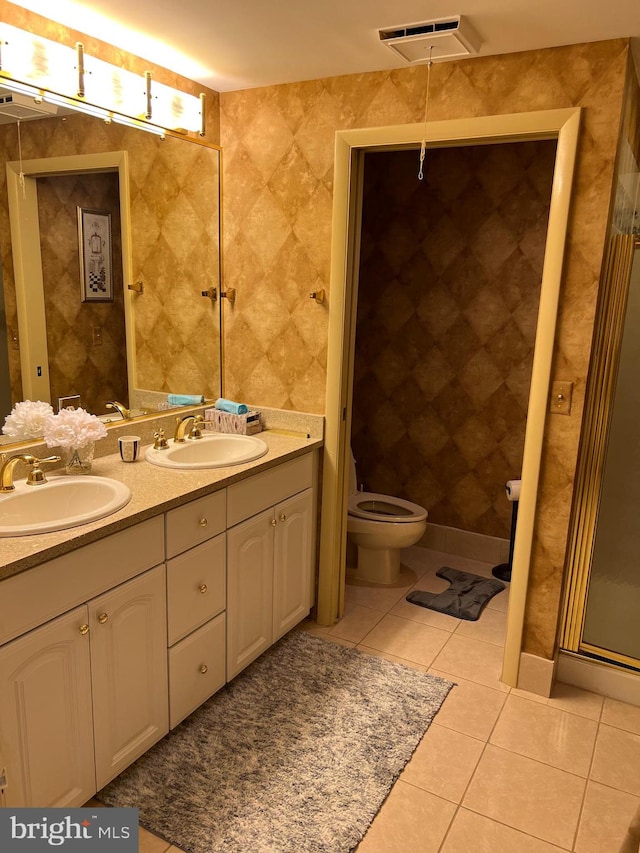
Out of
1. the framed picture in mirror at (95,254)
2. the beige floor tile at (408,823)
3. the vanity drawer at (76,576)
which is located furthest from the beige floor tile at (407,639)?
the framed picture in mirror at (95,254)

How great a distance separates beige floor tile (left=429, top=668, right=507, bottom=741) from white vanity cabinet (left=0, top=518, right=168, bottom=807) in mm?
1002

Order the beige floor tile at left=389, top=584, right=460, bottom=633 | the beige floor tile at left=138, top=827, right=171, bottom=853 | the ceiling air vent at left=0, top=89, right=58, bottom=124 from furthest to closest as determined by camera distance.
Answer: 1. the beige floor tile at left=389, top=584, right=460, bottom=633
2. the ceiling air vent at left=0, top=89, right=58, bottom=124
3. the beige floor tile at left=138, top=827, right=171, bottom=853

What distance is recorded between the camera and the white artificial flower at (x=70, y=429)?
199 cm

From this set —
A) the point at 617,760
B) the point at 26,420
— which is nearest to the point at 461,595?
the point at 617,760

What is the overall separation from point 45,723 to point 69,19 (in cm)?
206

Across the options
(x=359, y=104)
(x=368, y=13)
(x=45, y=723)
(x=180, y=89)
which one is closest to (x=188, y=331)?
(x=180, y=89)

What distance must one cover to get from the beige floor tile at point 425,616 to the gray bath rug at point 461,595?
0.03 meters

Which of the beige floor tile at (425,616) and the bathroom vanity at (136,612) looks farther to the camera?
the beige floor tile at (425,616)

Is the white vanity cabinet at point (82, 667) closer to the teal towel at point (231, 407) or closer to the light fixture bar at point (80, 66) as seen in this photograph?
the teal towel at point (231, 407)

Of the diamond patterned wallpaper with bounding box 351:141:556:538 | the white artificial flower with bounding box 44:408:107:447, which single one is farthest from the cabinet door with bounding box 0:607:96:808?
the diamond patterned wallpaper with bounding box 351:141:556:538

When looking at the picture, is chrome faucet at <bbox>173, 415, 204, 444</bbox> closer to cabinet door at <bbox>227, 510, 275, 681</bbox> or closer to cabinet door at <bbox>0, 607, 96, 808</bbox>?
cabinet door at <bbox>227, 510, 275, 681</bbox>

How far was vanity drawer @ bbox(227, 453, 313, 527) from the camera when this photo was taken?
86.7 inches

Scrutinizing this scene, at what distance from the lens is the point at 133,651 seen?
183 centimetres

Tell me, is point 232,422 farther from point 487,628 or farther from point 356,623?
point 487,628
